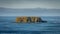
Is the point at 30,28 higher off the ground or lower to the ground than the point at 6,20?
lower

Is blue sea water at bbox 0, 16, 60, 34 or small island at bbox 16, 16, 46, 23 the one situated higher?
small island at bbox 16, 16, 46, 23

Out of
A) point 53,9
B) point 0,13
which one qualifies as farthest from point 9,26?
point 53,9

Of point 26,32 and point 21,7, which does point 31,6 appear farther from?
point 26,32

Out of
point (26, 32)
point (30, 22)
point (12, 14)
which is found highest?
point (12, 14)

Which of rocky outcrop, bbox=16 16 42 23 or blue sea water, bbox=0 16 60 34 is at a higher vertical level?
rocky outcrop, bbox=16 16 42 23

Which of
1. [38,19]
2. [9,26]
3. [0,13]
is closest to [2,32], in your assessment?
[9,26]

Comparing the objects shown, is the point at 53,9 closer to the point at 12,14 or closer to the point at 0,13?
the point at 12,14

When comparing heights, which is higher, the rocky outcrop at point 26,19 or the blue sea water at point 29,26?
the rocky outcrop at point 26,19
